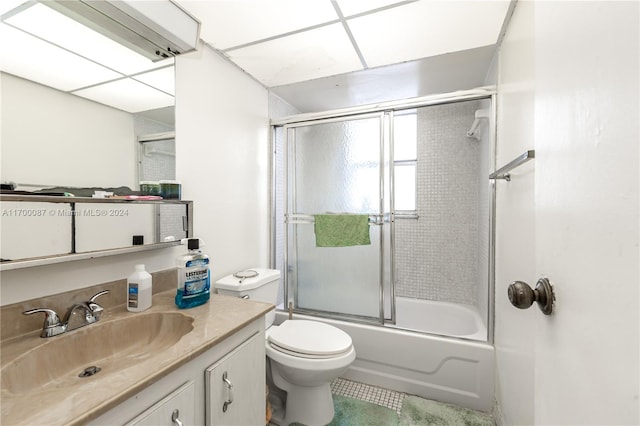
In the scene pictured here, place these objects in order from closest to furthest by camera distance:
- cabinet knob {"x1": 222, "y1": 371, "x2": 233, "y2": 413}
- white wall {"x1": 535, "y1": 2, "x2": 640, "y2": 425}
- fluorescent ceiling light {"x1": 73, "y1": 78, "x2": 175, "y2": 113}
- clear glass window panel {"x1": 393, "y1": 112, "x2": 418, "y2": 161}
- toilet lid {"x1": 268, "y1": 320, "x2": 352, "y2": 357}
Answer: white wall {"x1": 535, "y1": 2, "x2": 640, "y2": 425} < cabinet knob {"x1": 222, "y1": 371, "x2": 233, "y2": 413} < fluorescent ceiling light {"x1": 73, "y1": 78, "x2": 175, "y2": 113} < toilet lid {"x1": 268, "y1": 320, "x2": 352, "y2": 357} < clear glass window panel {"x1": 393, "y1": 112, "x2": 418, "y2": 161}

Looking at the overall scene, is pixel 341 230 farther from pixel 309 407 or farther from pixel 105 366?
pixel 105 366

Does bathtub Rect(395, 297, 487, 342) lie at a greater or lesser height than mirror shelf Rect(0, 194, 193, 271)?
lesser

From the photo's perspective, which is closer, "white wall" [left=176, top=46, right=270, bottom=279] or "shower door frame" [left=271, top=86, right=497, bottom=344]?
"white wall" [left=176, top=46, right=270, bottom=279]

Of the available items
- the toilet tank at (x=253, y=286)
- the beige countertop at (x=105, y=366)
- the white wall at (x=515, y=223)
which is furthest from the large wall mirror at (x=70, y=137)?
the white wall at (x=515, y=223)

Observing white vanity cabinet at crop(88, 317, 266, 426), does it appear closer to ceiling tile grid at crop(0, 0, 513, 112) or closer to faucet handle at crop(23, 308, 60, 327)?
faucet handle at crop(23, 308, 60, 327)

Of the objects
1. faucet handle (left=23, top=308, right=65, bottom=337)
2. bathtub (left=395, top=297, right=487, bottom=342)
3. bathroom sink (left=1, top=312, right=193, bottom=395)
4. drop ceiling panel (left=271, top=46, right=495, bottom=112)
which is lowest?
bathtub (left=395, top=297, right=487, bottom=342)

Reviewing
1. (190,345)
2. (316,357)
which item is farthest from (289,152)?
(190,345)

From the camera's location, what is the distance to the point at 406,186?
2768 millimetres

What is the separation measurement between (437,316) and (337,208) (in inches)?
55.8

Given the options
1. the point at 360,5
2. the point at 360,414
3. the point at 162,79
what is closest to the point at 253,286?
the point at 360,414

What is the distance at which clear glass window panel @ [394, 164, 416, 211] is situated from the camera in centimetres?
273

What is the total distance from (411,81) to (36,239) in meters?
2.31

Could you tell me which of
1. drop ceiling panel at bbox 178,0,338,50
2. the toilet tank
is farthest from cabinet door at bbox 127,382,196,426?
drop ceiling panel at bbox 178,0,338,50

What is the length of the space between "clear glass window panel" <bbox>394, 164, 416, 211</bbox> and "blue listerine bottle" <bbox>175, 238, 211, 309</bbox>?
2015 mm
